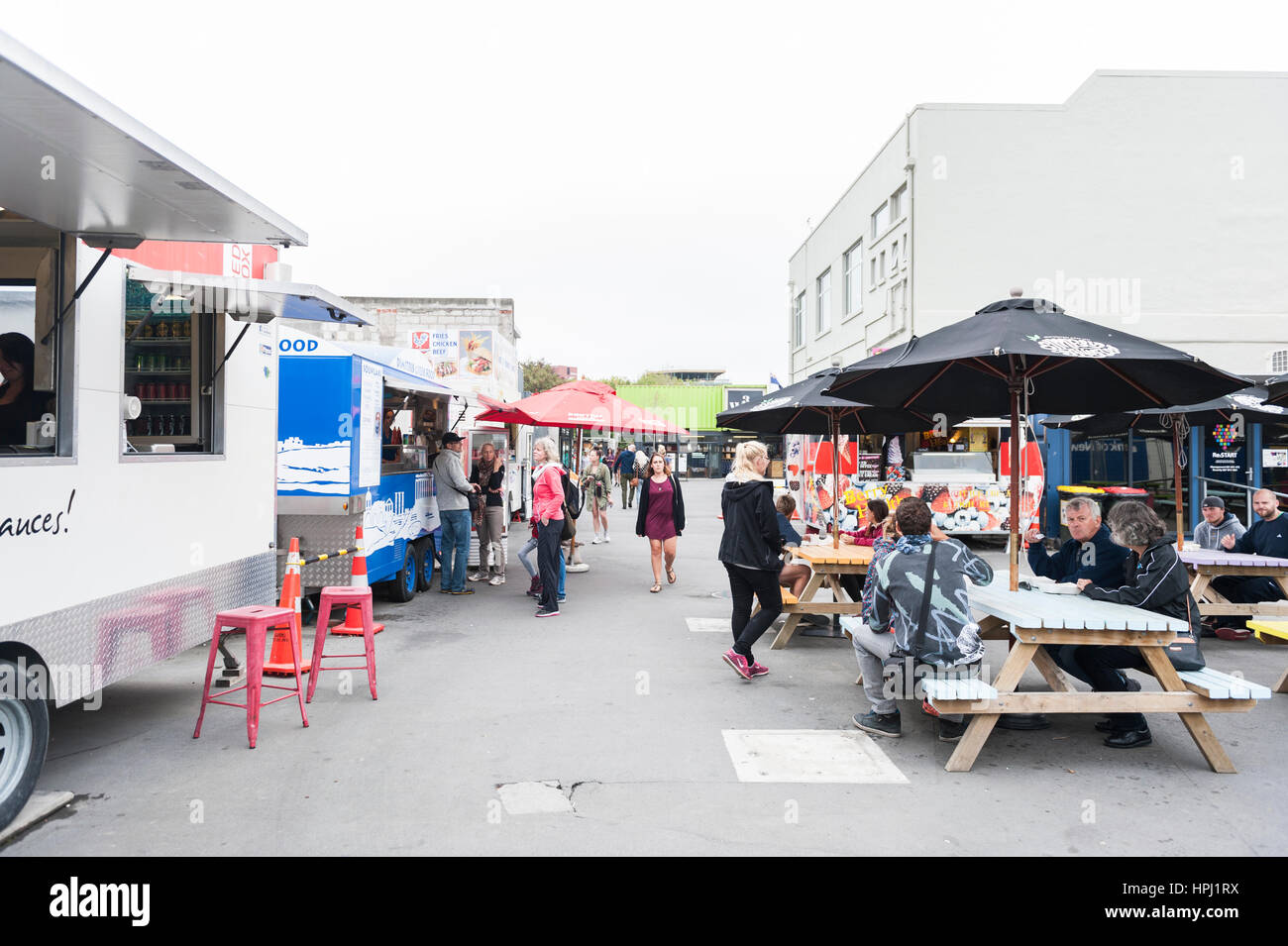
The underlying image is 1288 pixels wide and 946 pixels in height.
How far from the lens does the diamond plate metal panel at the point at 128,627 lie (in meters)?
3.95

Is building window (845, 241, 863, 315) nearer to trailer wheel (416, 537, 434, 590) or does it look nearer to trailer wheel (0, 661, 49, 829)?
trailer wheel (416, 537, 434, 590)

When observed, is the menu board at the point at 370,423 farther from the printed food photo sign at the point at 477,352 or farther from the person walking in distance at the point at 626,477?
the person walking in distance at the point at 626,477

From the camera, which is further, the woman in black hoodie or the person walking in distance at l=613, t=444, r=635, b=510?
the person walking in distance at l=613, t=444, r=635, b=510

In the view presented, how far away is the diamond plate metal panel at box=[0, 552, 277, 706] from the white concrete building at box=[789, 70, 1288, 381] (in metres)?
18.6

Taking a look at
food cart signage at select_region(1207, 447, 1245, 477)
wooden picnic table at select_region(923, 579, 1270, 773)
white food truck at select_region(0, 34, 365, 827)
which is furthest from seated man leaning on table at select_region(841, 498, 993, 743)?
food cart signage at select_region(1207, 447, 1245, 477)

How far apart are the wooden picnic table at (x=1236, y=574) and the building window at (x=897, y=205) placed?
615 inches

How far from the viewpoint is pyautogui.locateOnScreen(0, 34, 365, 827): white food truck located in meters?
3.58

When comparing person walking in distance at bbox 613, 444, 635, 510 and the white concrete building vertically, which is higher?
the white concrete building

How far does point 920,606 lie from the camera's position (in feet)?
16.1

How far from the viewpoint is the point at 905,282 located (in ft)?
70.8

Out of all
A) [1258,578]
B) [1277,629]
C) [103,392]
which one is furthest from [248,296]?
[1258,578]

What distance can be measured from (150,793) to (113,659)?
0.71m

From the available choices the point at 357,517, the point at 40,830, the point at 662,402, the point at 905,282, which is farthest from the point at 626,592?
the point at 662,402

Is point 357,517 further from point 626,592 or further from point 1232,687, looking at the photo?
point 1232,687
